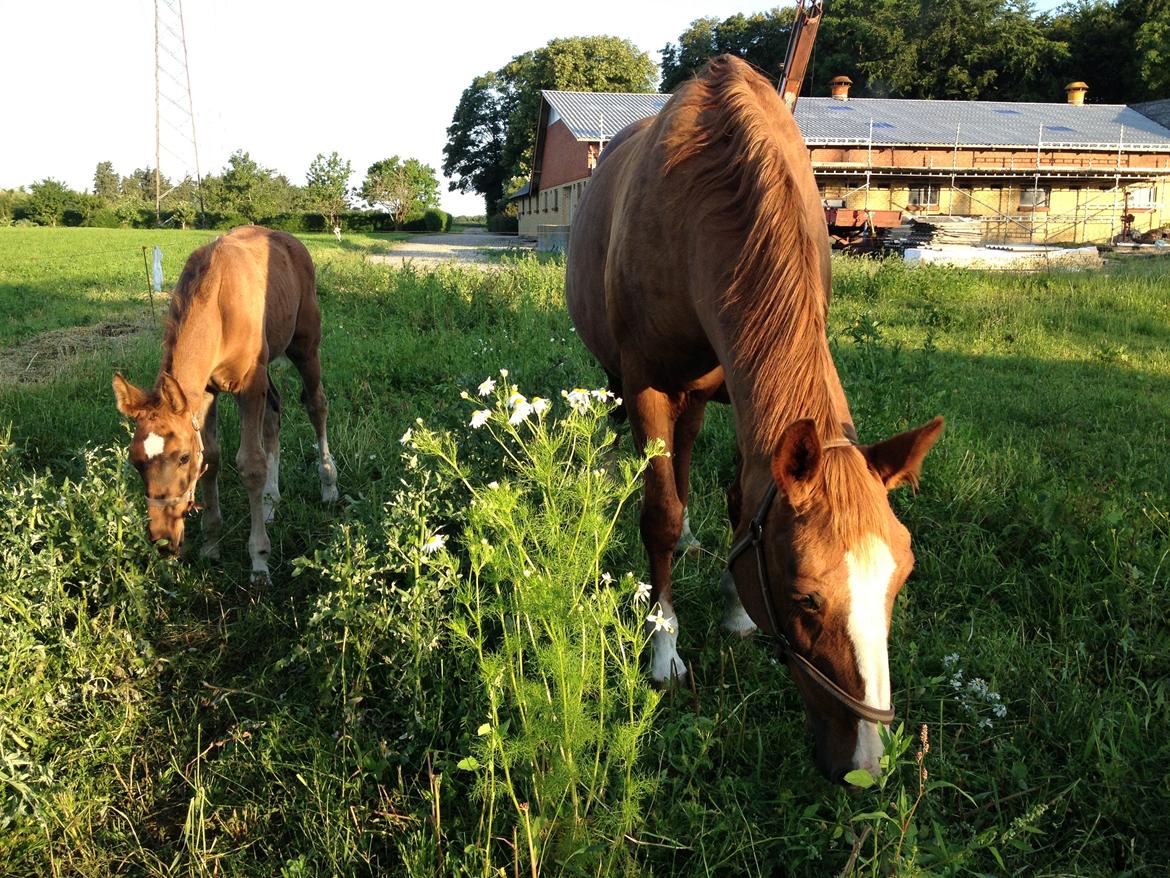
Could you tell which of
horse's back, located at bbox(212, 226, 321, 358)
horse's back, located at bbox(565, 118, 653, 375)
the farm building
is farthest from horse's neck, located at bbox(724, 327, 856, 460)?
the farm building

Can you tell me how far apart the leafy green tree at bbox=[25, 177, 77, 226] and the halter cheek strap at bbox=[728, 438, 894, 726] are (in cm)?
8096

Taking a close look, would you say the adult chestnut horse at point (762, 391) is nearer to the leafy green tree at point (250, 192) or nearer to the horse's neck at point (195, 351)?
the horse's neck at point (195, 351)

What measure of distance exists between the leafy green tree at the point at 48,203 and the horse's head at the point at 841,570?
81.1m

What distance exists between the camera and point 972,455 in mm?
4523

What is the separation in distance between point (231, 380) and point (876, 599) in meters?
4.02

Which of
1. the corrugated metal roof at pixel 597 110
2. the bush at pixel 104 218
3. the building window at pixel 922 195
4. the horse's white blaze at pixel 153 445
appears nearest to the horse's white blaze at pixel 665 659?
the horse's white blaze at pixel 153 445

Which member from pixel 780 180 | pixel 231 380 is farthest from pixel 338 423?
pixel 780 180

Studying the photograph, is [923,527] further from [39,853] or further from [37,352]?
[37,352]

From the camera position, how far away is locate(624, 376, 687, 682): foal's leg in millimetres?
3160

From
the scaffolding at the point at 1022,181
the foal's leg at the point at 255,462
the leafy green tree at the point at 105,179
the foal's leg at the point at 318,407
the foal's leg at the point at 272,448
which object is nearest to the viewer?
the foal's leg at the point at 255,462

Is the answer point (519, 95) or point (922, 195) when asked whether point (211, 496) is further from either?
point (519, 95)

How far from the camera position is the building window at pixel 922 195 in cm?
3591

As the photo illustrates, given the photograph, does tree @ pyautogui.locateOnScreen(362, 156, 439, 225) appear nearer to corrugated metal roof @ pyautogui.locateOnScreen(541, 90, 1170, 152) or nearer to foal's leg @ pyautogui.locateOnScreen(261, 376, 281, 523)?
corrugated metal roof @ pyautogui.locateOnScreen(541, 90, 1170, 152)

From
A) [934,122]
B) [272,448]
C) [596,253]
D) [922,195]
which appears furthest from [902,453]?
[934,122]
